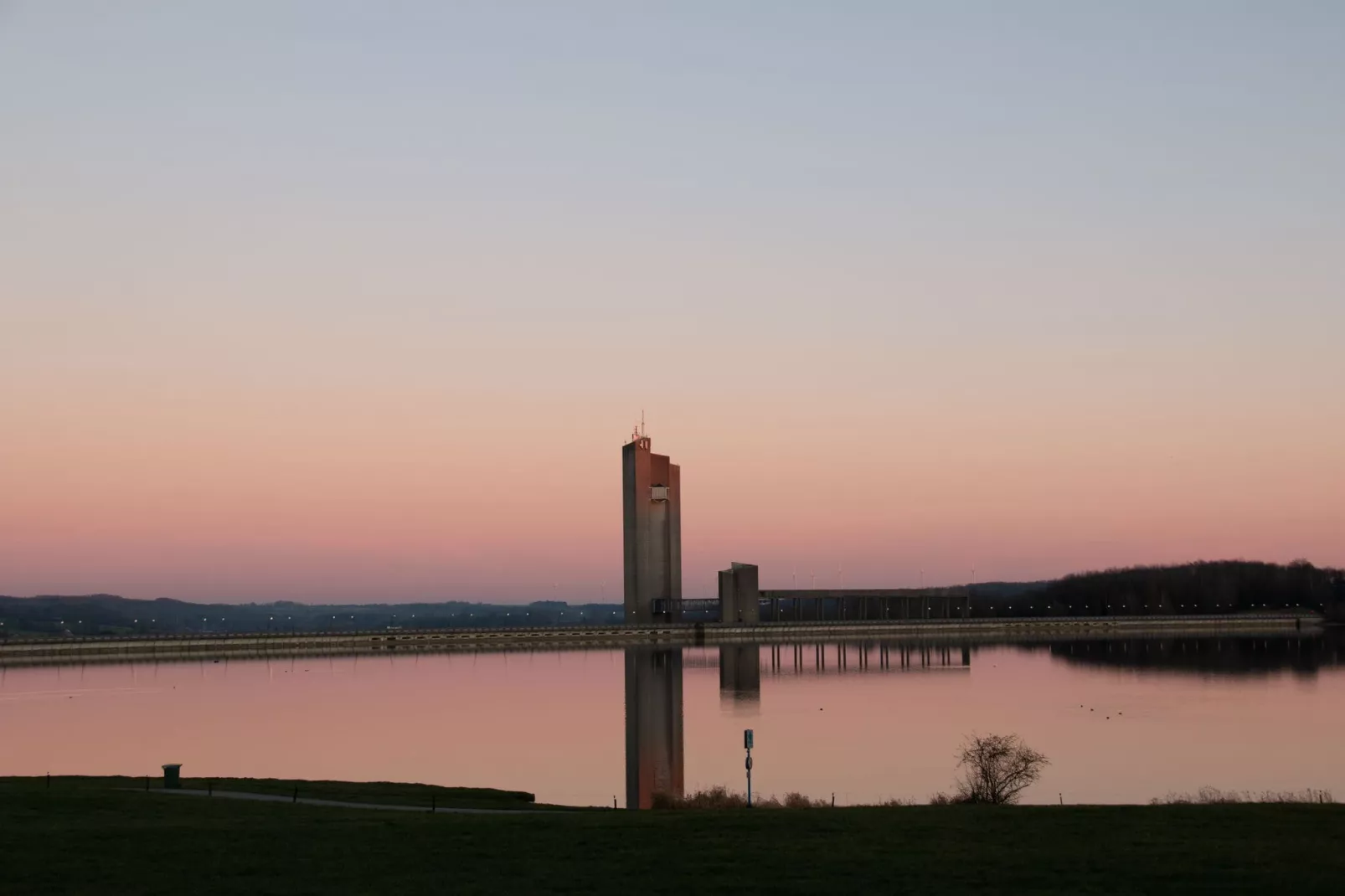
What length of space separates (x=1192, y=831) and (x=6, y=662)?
499ft

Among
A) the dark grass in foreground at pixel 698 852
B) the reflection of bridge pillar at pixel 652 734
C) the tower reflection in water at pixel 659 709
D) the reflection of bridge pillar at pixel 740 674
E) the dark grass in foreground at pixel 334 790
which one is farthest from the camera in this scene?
the reflection of bridge pillar at pixel 740 674

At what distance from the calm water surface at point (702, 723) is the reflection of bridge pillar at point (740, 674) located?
2.11ft

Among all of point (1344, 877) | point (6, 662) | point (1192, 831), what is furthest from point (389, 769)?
point (6, 662)

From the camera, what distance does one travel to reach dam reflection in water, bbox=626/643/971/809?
5303cm

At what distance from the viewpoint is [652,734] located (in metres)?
66.9

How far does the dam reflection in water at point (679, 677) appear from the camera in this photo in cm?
5303

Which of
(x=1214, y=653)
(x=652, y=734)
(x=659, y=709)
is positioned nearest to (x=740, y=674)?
(x=659, y=709)

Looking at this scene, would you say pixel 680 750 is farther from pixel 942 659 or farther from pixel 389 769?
pixel 942 659

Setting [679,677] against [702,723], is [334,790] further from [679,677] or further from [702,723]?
[679,677]

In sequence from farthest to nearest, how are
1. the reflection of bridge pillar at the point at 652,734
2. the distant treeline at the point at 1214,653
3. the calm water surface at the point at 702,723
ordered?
the distant treeline at the point at 1214,653 → the calm water surface at the point at 702,723 → the reflection of bridge pillar at the point at 652,734

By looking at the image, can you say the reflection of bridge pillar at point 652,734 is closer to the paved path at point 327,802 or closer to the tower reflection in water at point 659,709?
the tower reflection in water at point 659,709

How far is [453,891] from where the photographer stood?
64.6 feet

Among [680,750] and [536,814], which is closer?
[536,814]

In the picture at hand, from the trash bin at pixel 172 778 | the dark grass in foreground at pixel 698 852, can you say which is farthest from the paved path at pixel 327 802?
the dark grass in foreground at pixel 698 852
